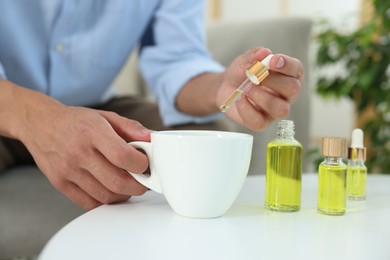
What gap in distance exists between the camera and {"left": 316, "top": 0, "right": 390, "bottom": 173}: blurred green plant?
5.08 ft

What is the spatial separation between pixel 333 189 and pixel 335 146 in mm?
45

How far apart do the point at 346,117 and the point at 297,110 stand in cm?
224

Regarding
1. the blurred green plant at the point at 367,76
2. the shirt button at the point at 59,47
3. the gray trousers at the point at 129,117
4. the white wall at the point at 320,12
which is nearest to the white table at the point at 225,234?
the gray trousers at the point at 129,117

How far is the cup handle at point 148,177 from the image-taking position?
1.58 ft

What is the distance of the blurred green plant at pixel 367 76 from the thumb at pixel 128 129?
110cm

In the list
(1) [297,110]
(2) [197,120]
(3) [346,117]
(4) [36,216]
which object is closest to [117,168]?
(4) [36,216]

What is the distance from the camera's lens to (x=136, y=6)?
1.05 m

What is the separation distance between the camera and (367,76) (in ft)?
5.11

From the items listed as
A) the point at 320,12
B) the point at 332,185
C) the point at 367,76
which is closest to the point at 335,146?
the point at 332,185

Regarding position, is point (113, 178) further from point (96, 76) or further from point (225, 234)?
point (96, 76)

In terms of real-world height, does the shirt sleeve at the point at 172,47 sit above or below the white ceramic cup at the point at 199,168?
above

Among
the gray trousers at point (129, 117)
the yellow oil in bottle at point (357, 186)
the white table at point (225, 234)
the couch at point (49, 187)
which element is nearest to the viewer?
the white table at point (225, 234)

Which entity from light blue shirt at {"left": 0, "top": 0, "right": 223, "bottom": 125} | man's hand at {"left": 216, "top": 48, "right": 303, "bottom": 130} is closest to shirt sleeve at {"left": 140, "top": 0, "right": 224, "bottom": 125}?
light blue shirt at {"left": 0, "top": 0, "right": 223, "bottom": 125}

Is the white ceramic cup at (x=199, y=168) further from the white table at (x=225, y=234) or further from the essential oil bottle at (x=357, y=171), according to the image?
the essential oil bottle at (x=357, y=171)
